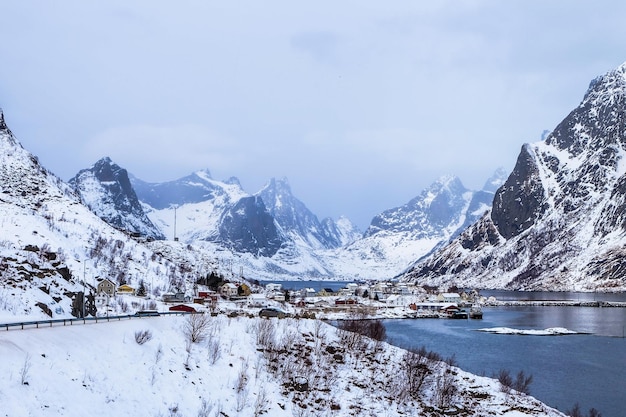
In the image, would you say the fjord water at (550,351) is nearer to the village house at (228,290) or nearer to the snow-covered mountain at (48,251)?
the village house at (228,290)

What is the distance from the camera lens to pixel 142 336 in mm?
45594

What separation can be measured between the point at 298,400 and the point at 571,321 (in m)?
141

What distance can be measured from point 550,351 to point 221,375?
261ft

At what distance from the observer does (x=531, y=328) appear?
487ft

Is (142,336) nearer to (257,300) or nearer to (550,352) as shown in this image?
(550,352)

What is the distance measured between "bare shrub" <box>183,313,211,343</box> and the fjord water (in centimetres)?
3820

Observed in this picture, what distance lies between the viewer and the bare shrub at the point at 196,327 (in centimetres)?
5102

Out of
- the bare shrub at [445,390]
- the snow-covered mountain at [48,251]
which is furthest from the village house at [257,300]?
the bare shrub at [445,390]

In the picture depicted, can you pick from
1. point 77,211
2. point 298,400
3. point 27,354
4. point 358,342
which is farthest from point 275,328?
point 77,211

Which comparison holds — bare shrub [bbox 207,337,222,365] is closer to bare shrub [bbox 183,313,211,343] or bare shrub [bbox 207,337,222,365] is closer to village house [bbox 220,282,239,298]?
bare shrub [bbox 183,313,211,343]

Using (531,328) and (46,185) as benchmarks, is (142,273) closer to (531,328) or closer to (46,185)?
(46,185)

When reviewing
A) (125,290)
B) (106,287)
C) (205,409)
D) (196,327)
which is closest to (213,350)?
(196,327)

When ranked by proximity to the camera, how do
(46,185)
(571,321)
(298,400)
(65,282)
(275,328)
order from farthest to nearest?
1. (46,185)
2. (571,321)
3. (65,282)
4. (275,328)
5. (298,400)

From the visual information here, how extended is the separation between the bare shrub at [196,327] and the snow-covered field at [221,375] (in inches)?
9.3
